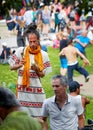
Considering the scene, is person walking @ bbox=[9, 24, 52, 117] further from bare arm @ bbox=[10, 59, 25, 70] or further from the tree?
the tree

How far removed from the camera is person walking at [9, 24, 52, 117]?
300 inches

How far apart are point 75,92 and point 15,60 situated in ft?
3.63

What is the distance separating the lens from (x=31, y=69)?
7637mm

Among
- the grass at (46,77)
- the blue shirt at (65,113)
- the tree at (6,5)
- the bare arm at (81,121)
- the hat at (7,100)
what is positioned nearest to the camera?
the hat at (7,100)

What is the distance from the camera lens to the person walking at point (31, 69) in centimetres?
761

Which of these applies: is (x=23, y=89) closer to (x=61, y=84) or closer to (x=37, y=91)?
(x=37, y=91)

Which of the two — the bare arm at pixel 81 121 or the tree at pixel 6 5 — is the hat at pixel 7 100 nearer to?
the tree at pixel 6 5

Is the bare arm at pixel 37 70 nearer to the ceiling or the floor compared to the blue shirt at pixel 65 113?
nearer to the ceiling

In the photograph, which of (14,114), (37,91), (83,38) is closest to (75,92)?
(37,91)

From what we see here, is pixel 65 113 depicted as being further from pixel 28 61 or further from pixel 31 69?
pixel 28 61

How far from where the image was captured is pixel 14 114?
4230 mm

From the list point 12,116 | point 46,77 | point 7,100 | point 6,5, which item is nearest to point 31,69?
point 6,5

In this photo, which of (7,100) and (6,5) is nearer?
(7,100)

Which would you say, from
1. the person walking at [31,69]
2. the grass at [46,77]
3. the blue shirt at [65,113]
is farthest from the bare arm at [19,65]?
the grass at [46,77]
